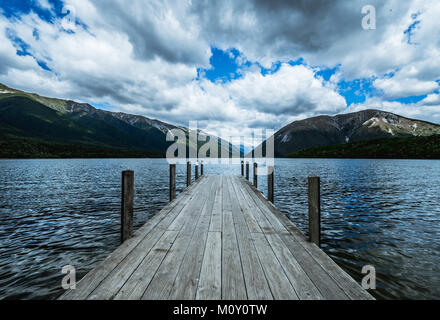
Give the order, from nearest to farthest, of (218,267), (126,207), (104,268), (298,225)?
(104,268)
(218,267)
(126,207)
(298,225)

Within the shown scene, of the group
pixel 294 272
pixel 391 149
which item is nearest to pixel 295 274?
pixel 294 272

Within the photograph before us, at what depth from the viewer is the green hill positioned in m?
104

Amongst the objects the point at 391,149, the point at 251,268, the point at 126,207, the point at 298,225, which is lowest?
the point at 298,225

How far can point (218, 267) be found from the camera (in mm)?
3531

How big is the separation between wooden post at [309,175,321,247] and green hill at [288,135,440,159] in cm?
13343

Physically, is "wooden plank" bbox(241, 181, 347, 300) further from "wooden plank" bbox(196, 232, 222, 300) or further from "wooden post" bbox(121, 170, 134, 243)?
"wooden post" bbox(121, 170, 134, 243)

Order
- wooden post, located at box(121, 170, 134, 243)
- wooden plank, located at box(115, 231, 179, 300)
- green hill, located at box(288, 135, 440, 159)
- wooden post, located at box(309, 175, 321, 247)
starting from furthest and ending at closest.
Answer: green hill, located at box(288, 135, 440, 159) → wooden post, located at box(121, 170, 134, 243) → wooden post, located at box(309, 175, 321, 247) → wooden plank, located at box(115, 231, 179, 300)

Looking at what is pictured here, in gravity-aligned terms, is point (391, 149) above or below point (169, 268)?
above

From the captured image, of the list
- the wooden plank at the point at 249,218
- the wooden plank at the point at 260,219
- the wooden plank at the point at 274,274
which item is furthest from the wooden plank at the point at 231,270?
the wooden plank at the point at 260,219

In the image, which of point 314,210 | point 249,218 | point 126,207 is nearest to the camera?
point 314,210

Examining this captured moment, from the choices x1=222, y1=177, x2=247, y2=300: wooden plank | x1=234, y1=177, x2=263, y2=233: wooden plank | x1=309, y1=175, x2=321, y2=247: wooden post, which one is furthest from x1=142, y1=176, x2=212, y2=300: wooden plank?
x1=309, y1=175, x2=321, y2=247: wooden post

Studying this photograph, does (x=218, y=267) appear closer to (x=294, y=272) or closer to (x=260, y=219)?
(x=294, y=272)

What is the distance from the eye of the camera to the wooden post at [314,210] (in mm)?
4773

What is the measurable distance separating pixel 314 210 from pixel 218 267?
2686 millimetres
